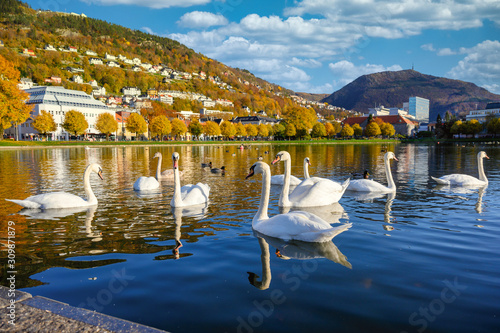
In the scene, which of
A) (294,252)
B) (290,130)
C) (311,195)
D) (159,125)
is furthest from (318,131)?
(294,252)

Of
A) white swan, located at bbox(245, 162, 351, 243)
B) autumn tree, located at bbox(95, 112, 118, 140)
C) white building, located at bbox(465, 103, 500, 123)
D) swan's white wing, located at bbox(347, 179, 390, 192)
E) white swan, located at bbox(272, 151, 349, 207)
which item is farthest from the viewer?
white building, located at bbox(465, 103, 500, 123)

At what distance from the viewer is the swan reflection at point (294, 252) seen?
614 cm

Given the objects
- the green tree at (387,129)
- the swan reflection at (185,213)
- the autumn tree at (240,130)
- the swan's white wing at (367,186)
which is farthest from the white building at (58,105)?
the swan's white wing at (367,186)

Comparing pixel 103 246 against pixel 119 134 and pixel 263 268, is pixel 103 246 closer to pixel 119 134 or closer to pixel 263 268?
pixel 263 268

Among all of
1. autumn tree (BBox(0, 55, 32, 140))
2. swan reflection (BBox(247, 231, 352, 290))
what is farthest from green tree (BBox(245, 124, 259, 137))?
swan reflection (BBox(247, 231, 352, 290))

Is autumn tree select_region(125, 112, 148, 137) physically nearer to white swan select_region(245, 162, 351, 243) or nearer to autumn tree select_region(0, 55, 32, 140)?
autumn tree select_region(0, 55, 32, 140)

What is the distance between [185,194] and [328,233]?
6.12m

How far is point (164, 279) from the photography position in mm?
5750

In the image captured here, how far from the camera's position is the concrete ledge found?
3658 mm

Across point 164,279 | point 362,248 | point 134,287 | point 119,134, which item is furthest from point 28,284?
point 119,134

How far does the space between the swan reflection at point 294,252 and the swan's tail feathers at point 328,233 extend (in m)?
0.20

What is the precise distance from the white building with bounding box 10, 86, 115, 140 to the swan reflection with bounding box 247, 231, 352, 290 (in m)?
113

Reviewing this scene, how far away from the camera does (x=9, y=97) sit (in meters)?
53.2

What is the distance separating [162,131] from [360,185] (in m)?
95.0
